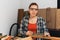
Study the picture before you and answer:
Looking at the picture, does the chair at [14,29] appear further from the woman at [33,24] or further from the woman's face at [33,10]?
the woman's face at [33,10]

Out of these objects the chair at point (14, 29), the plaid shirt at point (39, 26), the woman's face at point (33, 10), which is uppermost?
the woman's face at point (33, 10)

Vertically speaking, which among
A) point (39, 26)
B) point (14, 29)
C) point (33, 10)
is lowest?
point (14, 29)

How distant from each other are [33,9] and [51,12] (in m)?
0.77

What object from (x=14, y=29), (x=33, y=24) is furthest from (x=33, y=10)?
(x=14, y=29)

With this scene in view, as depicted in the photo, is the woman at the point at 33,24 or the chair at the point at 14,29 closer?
the woman at the point at 33,24

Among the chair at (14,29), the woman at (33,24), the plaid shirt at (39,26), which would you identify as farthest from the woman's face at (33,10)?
the chair at (14,29)

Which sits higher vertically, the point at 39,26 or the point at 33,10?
the point at 33,10

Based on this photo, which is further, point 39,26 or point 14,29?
point 14,29

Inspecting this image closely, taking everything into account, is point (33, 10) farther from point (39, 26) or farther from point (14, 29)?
point (14, 29)

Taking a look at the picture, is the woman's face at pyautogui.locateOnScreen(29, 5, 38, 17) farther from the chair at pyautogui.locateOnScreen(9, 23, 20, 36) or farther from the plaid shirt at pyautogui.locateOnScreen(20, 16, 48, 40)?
the chair at pyautogui.locateOnScreen(9, 23, 20, 36)

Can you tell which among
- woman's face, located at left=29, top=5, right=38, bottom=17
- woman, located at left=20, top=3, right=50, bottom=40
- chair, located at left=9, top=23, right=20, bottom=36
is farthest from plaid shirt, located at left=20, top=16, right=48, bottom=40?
chair, located at left=9, top=23, right=20, bottom=36

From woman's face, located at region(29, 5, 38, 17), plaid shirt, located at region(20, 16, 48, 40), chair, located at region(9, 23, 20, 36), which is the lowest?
chair, located at region(9, 23, 20, 36)

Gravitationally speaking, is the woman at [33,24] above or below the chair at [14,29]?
above

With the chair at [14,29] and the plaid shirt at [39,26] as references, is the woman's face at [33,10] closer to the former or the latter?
the plaid shirt at [39,26]
